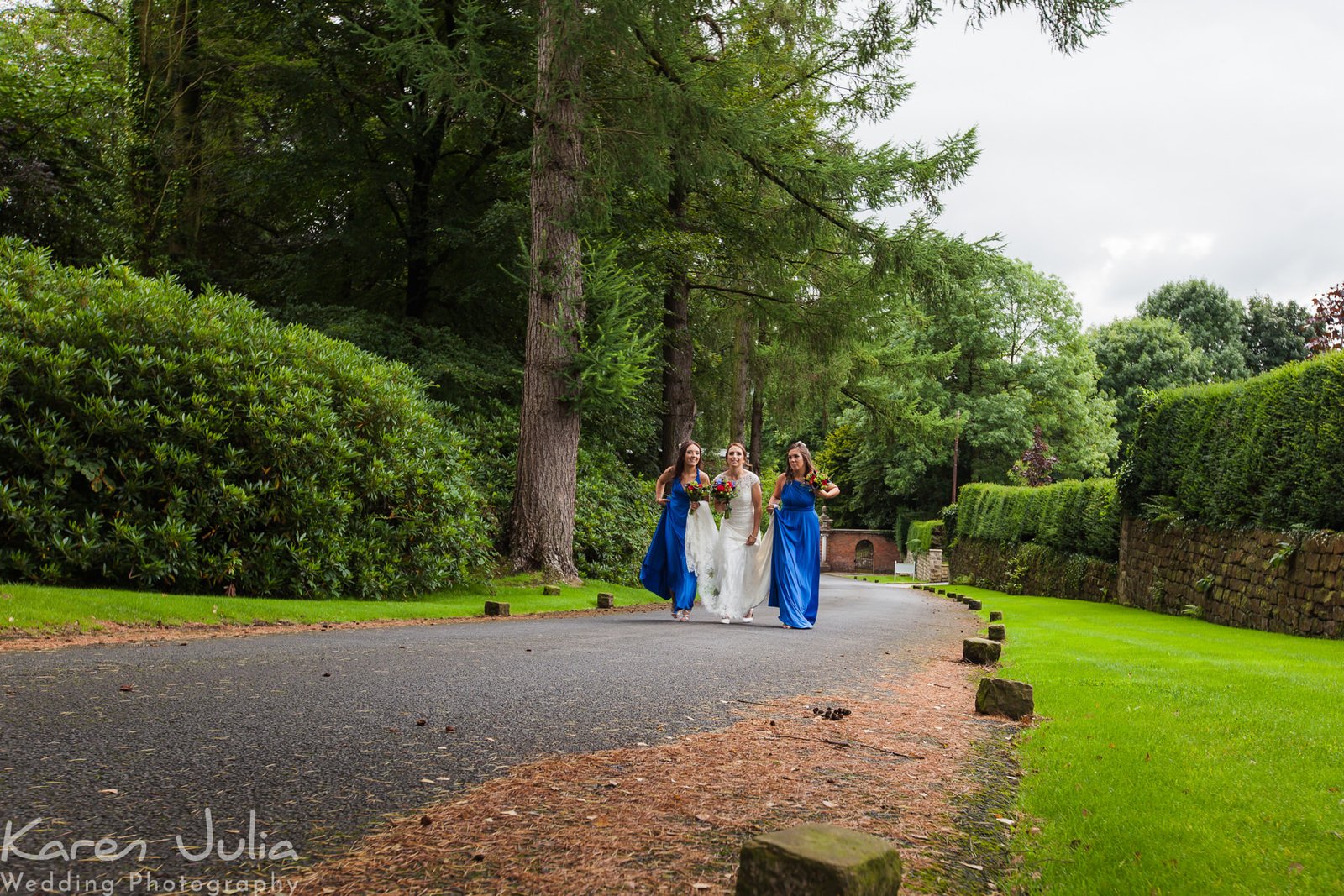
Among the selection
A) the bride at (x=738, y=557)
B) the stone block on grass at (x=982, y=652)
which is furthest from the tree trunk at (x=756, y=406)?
the stone block on grass at (x=982, y=652)

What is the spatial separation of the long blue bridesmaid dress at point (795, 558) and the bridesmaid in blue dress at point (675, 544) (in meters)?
1.22

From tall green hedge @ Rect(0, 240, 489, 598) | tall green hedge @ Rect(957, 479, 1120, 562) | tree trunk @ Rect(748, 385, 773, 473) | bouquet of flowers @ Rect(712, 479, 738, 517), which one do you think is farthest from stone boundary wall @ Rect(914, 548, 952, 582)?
tall green hedge @ Rect(0, 240, 489, 598)

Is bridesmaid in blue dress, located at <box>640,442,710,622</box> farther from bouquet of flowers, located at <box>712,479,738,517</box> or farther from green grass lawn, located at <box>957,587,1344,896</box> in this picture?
green grass lawn, located at <box>957,587,1344,896</box>

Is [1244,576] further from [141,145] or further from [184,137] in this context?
[141,145]

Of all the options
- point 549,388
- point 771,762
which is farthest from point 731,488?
point 771,762

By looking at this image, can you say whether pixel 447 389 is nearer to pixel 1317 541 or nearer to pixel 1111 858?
pixel 1317 541

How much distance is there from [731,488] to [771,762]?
27.7 feet

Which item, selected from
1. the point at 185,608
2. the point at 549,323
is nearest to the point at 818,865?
the point at 185,608

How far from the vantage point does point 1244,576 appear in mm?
14719

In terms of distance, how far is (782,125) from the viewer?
17812 millimetres

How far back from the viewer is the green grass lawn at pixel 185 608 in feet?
24.3

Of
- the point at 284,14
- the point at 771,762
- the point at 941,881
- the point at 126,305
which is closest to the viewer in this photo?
the point at 941,881

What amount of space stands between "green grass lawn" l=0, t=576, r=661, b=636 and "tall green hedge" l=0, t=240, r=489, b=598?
57cm

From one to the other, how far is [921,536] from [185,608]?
1828 inches
